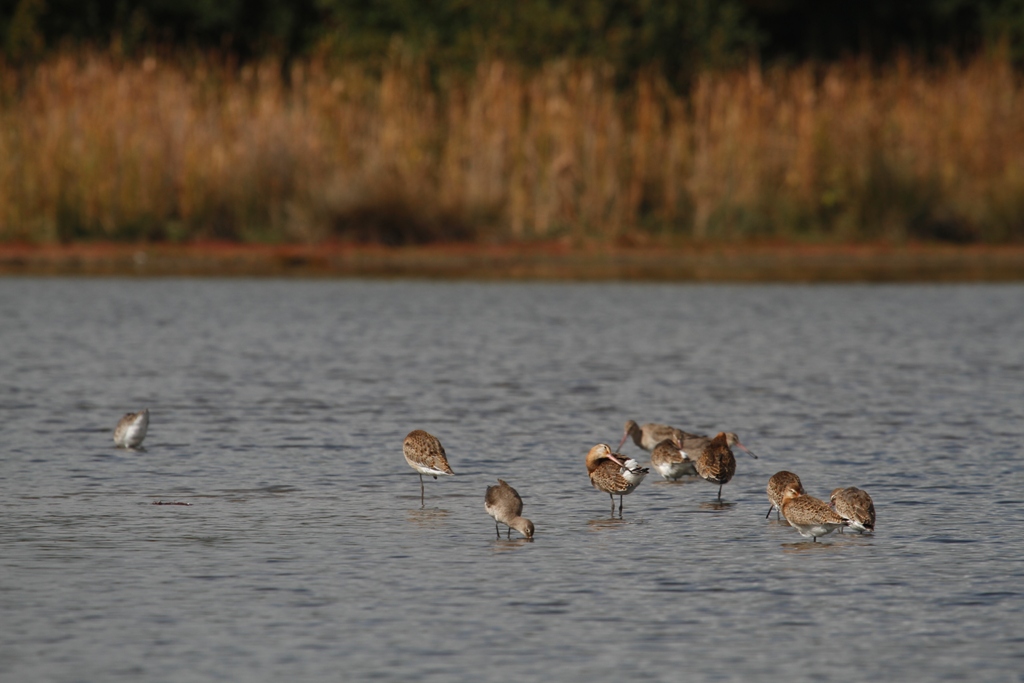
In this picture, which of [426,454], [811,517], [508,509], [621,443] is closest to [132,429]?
[426,454]

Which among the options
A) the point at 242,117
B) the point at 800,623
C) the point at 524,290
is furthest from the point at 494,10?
the point at 800,623

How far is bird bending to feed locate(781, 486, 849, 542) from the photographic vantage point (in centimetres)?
850

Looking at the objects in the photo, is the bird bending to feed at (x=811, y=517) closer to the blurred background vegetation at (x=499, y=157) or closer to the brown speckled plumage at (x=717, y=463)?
the brown speckled plumage at (x=717, y=463)

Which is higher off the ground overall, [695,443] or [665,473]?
[695,443]

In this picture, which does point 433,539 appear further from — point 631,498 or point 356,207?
point 356,207

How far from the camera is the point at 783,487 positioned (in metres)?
9.05

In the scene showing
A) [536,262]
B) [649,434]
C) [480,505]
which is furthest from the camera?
[536,262]

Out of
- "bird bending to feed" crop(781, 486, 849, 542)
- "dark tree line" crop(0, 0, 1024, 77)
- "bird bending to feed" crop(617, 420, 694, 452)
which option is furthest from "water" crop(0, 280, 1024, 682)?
"dark tree line" crop(0, 0, 1024, 77)

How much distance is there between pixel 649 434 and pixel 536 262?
46.6 ft

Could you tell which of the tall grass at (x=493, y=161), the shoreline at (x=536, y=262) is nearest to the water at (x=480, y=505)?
the shoreline at (x=536, y=262)

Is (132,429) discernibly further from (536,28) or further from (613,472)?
(536,28)

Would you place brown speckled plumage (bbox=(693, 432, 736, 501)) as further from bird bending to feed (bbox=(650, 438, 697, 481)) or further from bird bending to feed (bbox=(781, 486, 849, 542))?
bird bending to feed (bbox=(781, 486, 849, 542))

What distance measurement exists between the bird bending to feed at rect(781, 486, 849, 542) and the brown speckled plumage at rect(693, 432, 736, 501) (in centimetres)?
104

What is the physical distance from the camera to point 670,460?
1022cm
